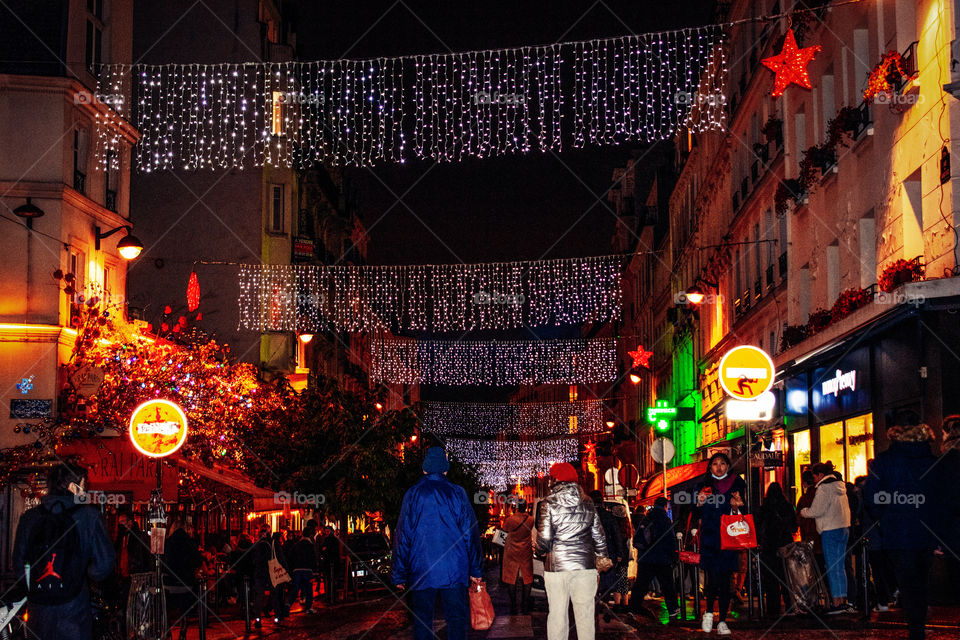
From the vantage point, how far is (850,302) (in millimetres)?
19844

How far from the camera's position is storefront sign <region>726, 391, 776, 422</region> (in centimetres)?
1472

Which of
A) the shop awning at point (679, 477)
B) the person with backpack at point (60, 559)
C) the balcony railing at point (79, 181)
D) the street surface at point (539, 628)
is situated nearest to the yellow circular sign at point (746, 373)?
the street surface at point (539, 628)

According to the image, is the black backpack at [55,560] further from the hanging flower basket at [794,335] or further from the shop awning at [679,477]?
the shop awning at [679,477]

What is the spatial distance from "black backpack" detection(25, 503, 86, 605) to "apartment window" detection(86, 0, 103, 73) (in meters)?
19.7

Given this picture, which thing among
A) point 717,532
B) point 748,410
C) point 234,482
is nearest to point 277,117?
point 234,482

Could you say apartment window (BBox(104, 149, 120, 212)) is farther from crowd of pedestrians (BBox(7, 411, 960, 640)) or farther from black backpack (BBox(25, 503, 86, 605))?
black backpack (BBox(25, 503, 86, 605))

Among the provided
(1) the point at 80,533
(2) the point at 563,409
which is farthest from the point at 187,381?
(2) the point at 563,409

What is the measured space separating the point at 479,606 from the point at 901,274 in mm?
9741

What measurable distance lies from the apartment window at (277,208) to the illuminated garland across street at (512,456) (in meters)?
52.0

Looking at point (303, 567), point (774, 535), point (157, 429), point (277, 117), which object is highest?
point (277, 117)

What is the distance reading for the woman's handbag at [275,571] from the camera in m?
19.4

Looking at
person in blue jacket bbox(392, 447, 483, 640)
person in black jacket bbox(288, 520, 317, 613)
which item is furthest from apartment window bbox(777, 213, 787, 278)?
person in blue jacket bbox(392, 447, 483, 640)

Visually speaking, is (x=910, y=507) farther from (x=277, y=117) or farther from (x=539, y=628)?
(x=277, y=117)

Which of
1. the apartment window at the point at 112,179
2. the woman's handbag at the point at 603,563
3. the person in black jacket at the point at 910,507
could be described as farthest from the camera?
the apartment window at the point at 112,179
